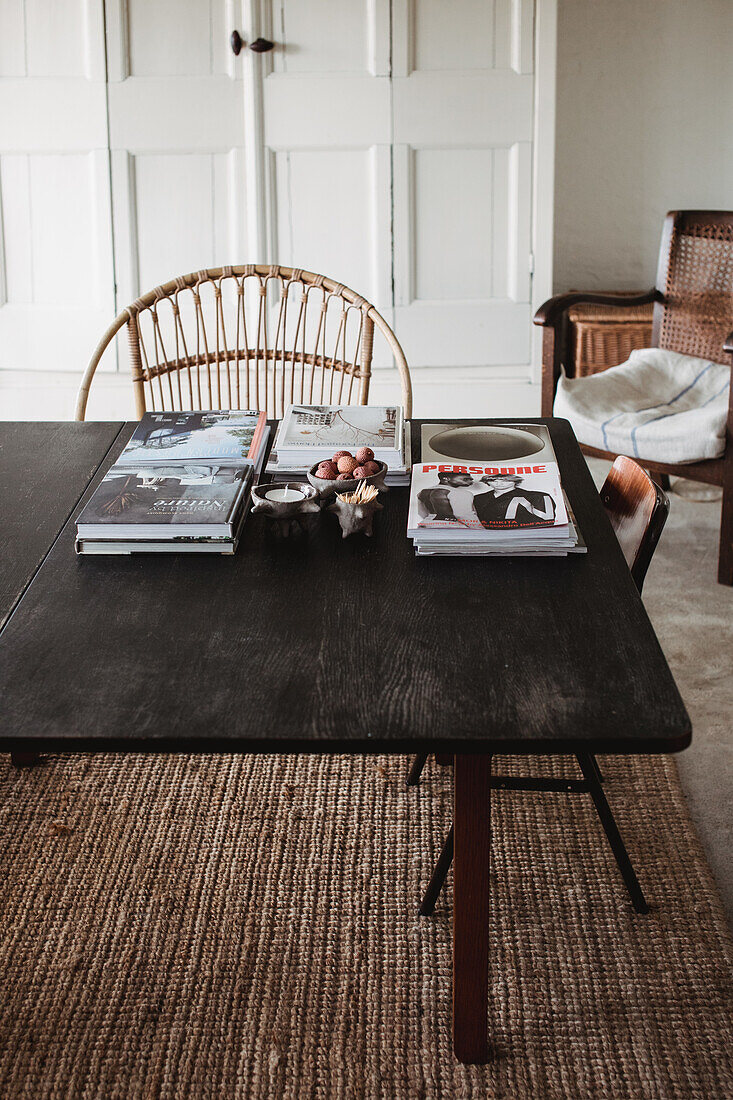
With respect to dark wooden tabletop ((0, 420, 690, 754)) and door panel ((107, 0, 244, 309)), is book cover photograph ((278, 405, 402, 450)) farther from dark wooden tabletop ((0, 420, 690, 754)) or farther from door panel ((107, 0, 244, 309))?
door panel ((107, 0, 244, 309))

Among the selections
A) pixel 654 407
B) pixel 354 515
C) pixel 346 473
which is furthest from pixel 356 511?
pixel 654 407

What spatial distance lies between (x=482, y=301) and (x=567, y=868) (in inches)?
88.1

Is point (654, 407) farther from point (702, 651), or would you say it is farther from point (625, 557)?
point (625, 557)

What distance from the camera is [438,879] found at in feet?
4.86

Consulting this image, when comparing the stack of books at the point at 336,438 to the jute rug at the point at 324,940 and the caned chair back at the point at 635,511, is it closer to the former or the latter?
the caned chair back at the point at 635,511

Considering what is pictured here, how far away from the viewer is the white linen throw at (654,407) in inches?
102

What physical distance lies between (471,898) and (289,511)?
0.54 meters

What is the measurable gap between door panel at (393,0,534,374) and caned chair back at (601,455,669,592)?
192 cm

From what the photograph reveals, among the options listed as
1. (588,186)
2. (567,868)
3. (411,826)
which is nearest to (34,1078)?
(411,826)

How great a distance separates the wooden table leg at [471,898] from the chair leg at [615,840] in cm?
38

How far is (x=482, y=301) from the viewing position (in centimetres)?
342

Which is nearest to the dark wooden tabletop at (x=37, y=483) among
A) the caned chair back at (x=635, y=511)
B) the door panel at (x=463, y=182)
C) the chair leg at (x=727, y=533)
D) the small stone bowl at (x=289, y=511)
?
the small stone bowl at (x=289, y=511)

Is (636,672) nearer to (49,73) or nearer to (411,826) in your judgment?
(411,826)

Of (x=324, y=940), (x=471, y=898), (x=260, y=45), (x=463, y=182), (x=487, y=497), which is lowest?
(x=324, y=940)
